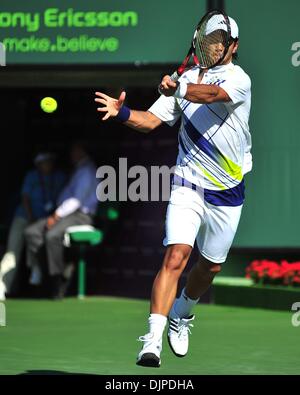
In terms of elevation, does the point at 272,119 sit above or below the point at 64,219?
above

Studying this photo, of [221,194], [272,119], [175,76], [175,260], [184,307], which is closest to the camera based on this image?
[175,260]

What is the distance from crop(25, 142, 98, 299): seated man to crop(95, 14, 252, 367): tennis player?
5.65 metres

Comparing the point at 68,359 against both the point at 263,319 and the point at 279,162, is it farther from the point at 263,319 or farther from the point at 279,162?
the point at 279,162

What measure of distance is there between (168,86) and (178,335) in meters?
1.93

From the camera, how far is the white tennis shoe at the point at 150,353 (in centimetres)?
715

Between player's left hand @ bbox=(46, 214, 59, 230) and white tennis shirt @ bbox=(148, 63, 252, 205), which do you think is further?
player's left hand @ bbox=(46, 214, 59, 230)

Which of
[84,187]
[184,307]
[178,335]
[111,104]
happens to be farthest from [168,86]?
[84,187]

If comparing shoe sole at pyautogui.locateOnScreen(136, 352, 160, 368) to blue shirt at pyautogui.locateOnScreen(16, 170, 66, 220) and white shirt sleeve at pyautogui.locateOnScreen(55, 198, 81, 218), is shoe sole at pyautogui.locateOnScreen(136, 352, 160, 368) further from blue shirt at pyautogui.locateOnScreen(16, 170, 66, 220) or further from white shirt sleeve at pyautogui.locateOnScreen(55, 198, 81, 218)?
blue shirt at pyautogui.locateOnScreen(16, 170, 66, 220)

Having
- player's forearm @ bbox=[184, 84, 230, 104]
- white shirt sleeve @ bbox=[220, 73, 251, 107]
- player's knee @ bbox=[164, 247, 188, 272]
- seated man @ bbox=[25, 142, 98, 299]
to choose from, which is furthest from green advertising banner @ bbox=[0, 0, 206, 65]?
player's knee @ bbox=[164, 247, 188, 272]

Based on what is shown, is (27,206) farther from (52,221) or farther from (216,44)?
(216,44)

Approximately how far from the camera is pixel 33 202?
14523mm

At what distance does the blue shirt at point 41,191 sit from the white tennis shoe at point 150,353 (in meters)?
7.39

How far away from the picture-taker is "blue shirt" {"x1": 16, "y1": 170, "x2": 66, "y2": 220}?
14516 mm
